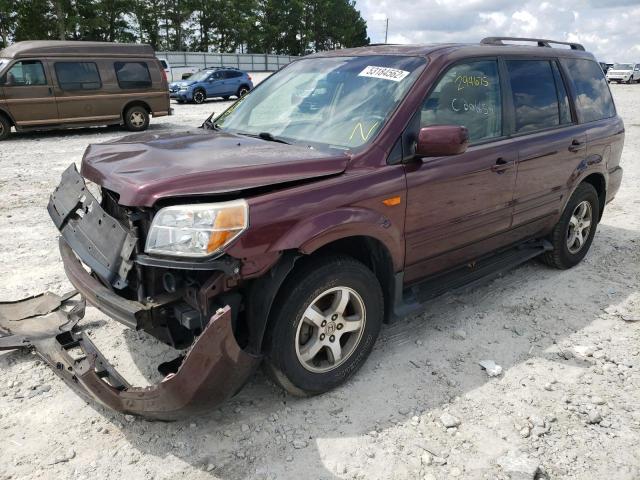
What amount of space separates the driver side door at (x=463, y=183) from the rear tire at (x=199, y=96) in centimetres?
2023

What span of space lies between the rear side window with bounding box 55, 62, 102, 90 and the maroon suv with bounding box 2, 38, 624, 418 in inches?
422

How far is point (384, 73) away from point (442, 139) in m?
0.74

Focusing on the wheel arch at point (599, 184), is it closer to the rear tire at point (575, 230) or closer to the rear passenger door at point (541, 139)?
the rear tire at point (575, 230)

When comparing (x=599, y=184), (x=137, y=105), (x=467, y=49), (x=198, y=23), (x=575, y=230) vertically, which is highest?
(x=198, y=23)

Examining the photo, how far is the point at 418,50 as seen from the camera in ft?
11.5

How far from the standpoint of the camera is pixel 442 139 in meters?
2.89

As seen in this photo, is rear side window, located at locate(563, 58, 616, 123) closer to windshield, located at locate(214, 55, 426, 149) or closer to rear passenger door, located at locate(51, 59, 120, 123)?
windshield, located at locate(214, 55, 426, 149)

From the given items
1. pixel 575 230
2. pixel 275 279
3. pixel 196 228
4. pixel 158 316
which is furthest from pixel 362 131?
pixel 575 230

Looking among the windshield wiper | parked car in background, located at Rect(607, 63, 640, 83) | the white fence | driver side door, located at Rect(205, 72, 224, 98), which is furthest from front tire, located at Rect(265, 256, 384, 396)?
parked car in background, located at Rect(607, 63, 640, 83)

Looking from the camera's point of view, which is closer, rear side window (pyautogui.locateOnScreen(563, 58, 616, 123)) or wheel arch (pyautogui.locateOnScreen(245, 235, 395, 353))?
wheel arch (pyautogui.locateOnScreen(245, 235, 395, 353))

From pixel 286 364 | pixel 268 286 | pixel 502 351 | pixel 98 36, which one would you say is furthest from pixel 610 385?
pixel 98 36

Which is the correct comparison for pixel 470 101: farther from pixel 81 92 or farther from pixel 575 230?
pixel 81 92

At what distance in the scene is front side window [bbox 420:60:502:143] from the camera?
328 cm

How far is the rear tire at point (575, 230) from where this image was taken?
4672 mm
